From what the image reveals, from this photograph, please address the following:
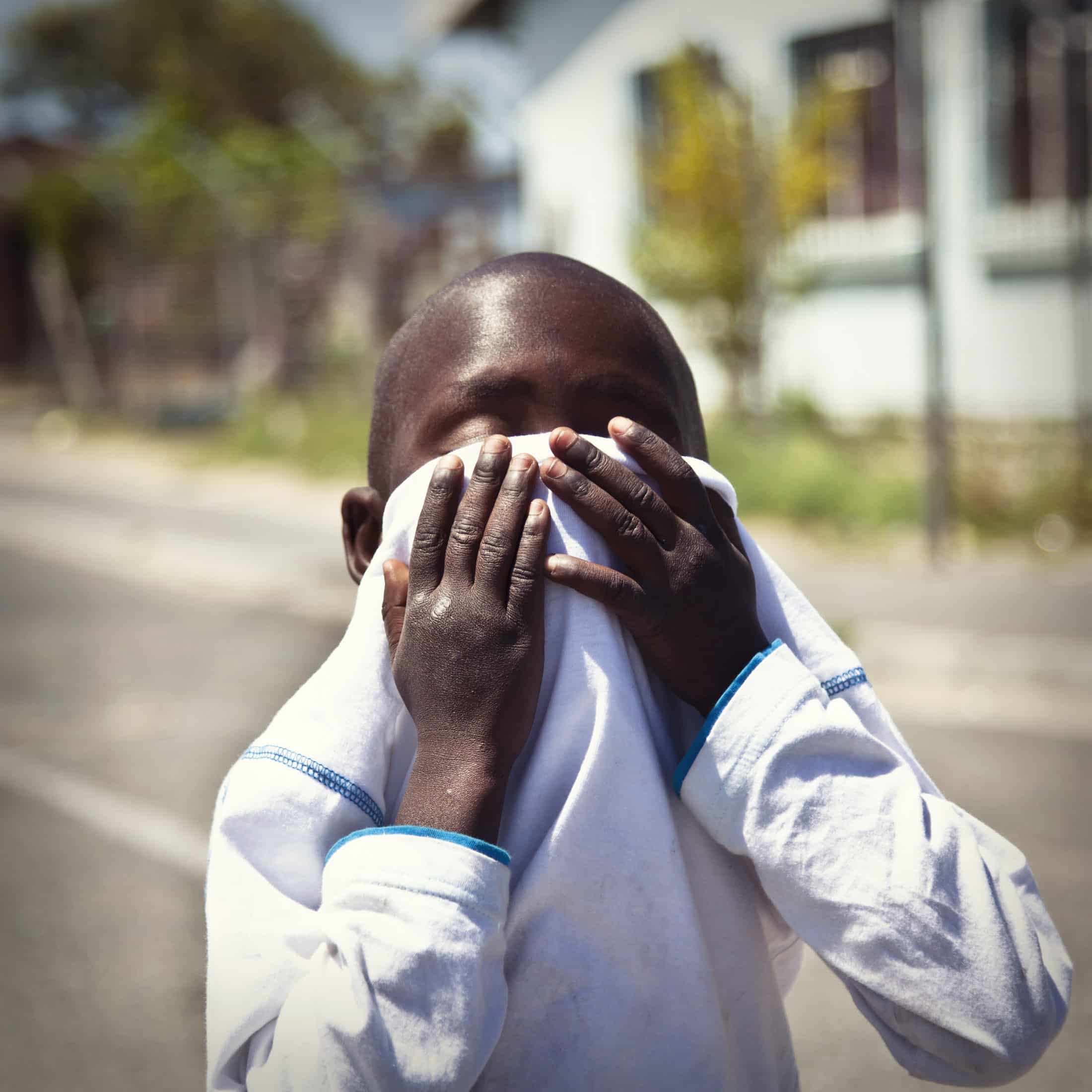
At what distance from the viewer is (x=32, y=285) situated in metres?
28.5

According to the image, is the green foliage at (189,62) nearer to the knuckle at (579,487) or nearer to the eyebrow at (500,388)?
the eyebrow at (500,388)

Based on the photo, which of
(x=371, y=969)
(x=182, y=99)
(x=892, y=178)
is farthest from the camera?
(x=182, y=99)

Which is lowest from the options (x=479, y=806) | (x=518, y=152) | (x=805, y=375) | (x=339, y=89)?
(x=805, y=375)

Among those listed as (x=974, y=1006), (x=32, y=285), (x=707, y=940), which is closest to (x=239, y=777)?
(x=707, y=940)

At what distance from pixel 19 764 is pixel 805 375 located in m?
7.71

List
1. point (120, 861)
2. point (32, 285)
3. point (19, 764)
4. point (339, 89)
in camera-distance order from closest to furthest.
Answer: point (120, 861) → point (19, 764) → point (32, 285) → point (339, 89)

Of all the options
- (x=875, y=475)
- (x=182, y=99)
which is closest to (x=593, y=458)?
(x=875, y=475)

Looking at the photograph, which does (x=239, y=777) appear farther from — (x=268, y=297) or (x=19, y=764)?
(x=268, y=297)

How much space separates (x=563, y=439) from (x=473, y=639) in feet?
0.60

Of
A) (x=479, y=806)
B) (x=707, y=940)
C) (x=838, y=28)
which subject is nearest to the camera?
(x=479, y=806)

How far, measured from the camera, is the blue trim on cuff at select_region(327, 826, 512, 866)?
38.1 inches

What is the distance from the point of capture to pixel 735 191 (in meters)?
10.3

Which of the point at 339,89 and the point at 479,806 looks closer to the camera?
the point at 479,806

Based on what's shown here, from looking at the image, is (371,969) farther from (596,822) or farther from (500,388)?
(500,388)
